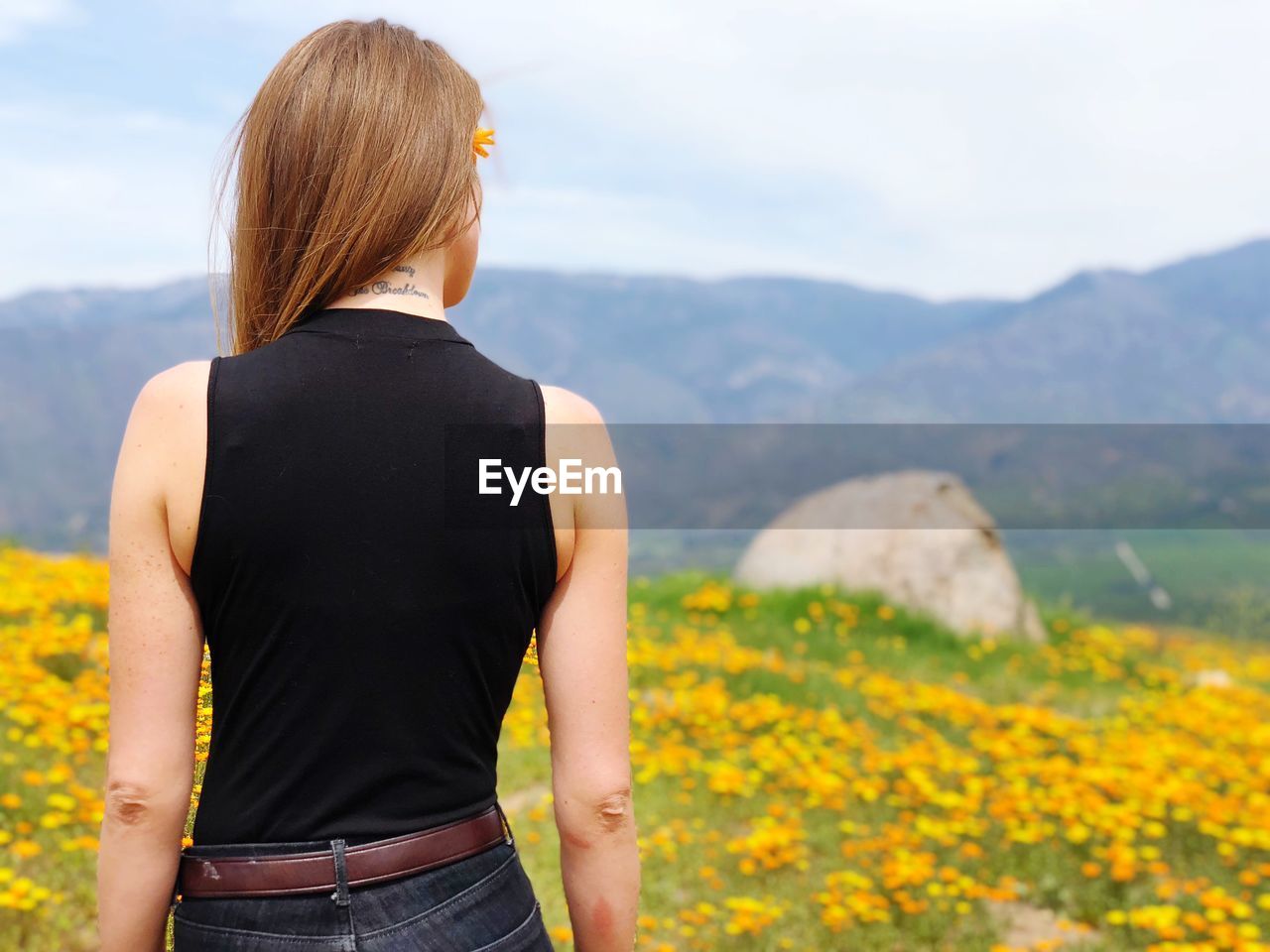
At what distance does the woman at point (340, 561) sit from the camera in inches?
65.4

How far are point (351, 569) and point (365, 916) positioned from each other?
1.54 ft

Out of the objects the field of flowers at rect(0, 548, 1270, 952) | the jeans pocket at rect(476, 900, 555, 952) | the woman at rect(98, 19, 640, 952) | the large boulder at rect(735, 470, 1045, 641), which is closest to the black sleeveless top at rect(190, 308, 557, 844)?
the woman at rect(98, 19, 640, 952)

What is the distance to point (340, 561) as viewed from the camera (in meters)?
1.67

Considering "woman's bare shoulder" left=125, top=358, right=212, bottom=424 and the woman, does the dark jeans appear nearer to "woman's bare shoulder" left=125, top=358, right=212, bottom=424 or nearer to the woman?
the woman

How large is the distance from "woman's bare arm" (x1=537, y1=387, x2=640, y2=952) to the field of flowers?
255 mm

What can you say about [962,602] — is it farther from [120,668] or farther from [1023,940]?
[120,668]

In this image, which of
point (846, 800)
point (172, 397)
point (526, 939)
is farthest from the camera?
point (846, 800)

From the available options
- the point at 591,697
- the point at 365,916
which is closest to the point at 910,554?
the point at 591,697

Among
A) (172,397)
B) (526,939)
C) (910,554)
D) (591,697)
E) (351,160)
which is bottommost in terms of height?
(526,939)

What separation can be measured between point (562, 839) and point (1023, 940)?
352 cm

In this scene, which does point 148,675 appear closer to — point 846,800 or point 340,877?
point 340,877

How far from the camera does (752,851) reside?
540 cm

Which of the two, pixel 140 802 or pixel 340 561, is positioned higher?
pixel 340 561

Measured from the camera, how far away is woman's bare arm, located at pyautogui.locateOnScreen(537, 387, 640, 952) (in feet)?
5.96
